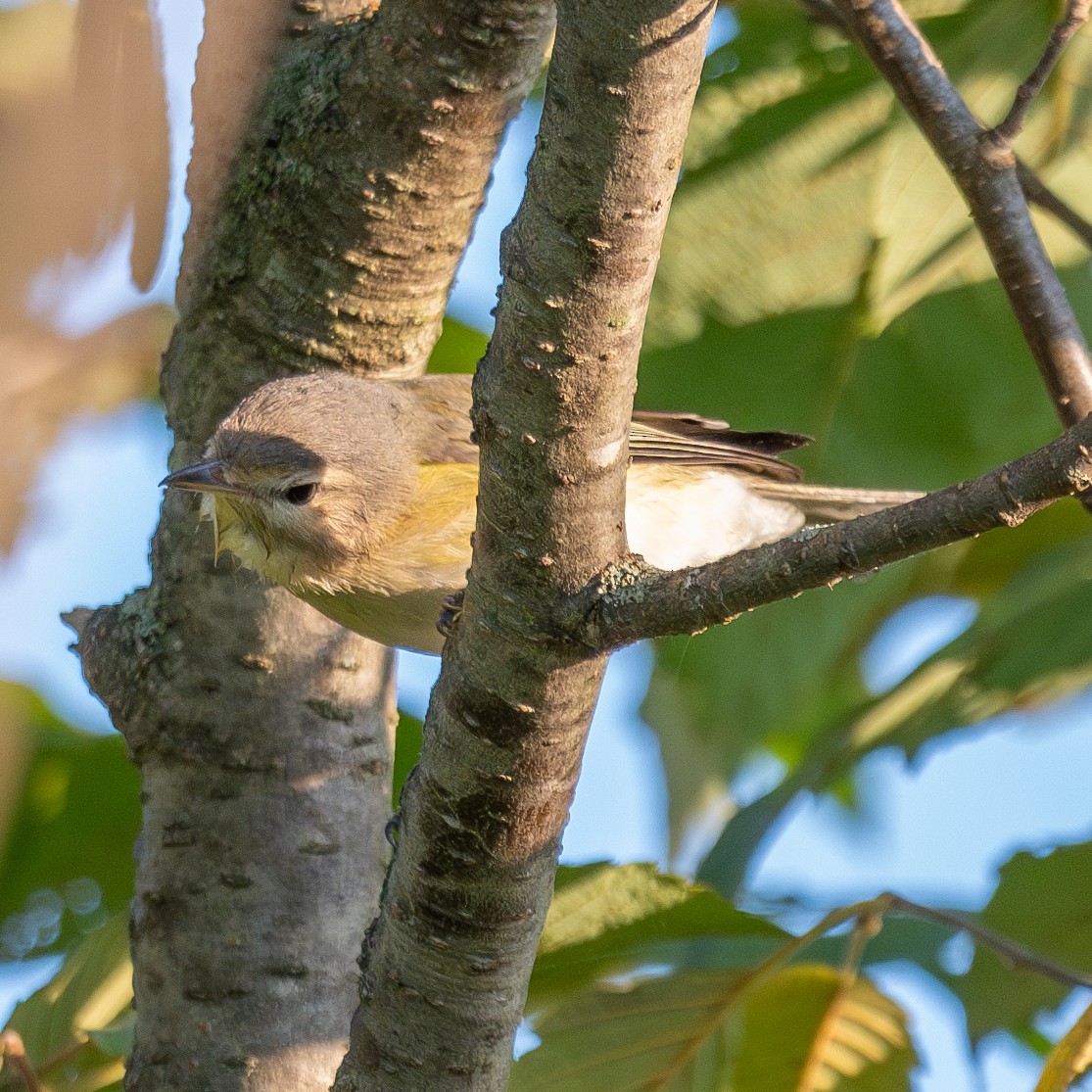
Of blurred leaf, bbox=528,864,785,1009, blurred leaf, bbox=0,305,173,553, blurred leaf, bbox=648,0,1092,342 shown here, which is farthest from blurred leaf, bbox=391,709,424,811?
blurred leaf, bbox=0,305,173,553

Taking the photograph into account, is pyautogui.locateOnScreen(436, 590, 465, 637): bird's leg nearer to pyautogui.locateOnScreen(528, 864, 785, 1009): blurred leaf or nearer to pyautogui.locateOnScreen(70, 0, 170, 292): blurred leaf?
pyautogui.locateOnScreen(528, 864, 785, 1009): blurred leaf

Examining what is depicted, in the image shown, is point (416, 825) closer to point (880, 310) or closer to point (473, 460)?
point (473, 460)

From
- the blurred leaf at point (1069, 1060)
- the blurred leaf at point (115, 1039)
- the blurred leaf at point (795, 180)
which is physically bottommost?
the blurred leaf at point (1069, 1060)

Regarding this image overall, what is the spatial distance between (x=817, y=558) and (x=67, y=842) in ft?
7.23

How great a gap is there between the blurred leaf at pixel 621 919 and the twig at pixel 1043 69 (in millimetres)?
1333

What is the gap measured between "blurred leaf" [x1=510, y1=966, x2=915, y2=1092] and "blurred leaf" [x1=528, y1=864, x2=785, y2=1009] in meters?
0.07

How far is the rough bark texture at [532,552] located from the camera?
129 cm

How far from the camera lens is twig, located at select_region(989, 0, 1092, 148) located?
5.58 ft

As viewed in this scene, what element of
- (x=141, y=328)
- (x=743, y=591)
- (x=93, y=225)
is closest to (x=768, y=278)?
(x=141, y=328)

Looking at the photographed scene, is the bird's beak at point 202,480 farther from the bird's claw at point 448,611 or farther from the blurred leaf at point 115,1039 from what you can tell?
the blurred leaf at point 115,1039

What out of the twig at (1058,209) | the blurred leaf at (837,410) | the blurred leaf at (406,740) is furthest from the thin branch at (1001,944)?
the twig at (1058,209)

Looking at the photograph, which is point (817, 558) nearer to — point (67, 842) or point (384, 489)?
point (384, 489)

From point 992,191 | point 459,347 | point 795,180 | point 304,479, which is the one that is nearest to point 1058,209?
point 992,191

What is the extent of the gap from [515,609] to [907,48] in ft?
3.67
